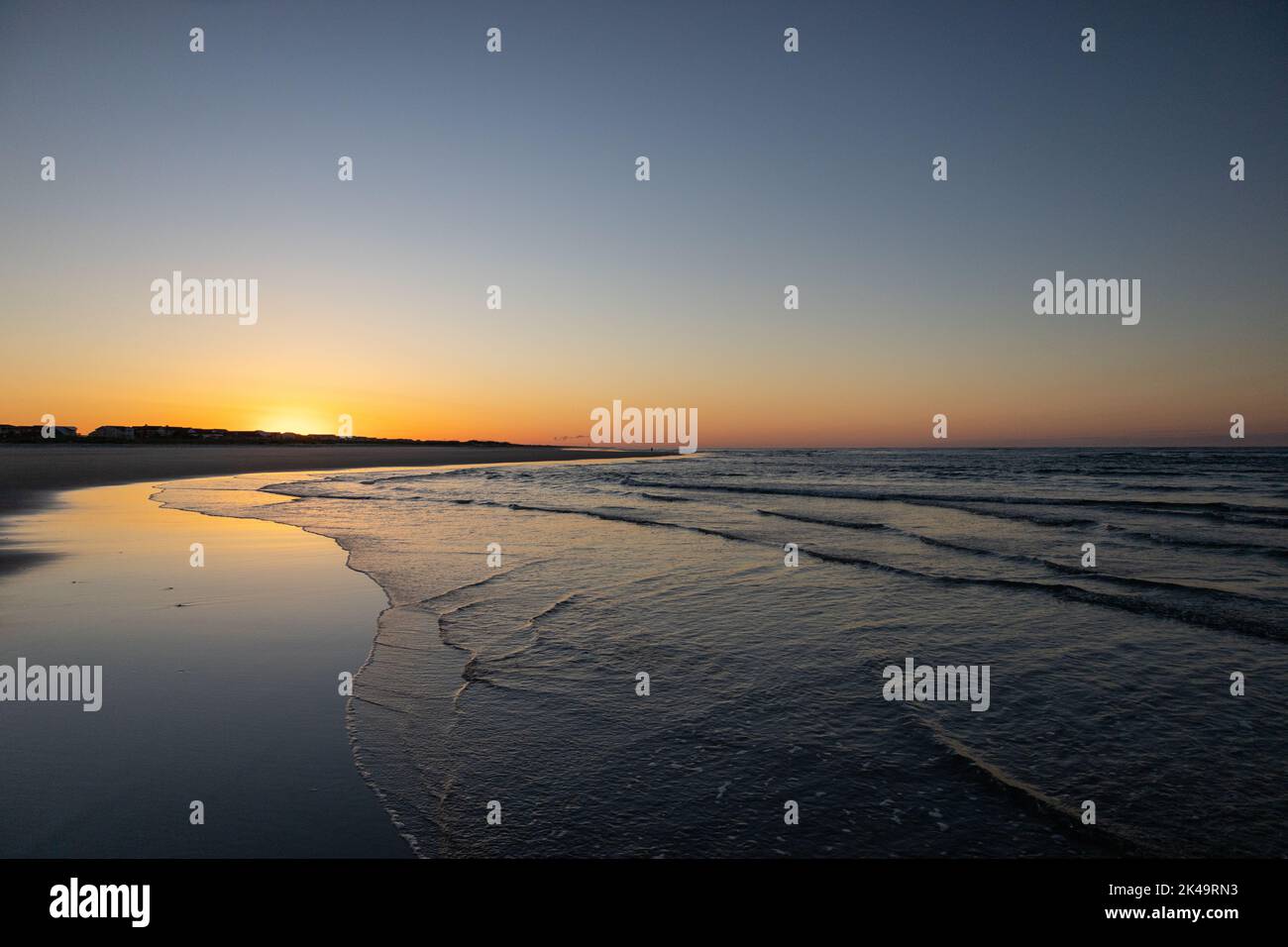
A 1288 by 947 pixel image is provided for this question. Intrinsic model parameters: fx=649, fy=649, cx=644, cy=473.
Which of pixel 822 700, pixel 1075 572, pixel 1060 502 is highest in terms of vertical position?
pixel 1060 502

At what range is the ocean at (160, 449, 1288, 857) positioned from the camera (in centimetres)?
431

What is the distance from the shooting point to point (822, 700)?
6449mm

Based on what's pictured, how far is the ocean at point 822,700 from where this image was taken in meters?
4.31

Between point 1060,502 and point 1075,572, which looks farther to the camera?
point 1060,502

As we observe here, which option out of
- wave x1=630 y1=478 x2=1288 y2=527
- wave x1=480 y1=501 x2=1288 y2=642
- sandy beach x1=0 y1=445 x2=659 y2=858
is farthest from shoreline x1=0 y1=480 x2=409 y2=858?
wave x1=630 y1=478 x2=1288 y2=527

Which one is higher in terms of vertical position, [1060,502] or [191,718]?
[1060,502]

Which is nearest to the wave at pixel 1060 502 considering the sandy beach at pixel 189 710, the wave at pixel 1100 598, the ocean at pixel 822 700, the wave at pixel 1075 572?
the wave at pixel 1075 572

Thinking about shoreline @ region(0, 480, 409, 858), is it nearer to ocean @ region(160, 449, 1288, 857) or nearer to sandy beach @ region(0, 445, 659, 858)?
sandy beach @ region(0, 445, 659, 858)

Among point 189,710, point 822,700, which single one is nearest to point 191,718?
point 189,710

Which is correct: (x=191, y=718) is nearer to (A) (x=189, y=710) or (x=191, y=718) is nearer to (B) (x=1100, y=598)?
(A) (x=189, y=710)

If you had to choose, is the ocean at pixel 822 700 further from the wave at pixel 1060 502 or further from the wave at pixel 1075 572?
the wave at pixel 1060 502

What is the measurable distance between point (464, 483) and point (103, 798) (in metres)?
36.2

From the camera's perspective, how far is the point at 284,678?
6.70 meters
